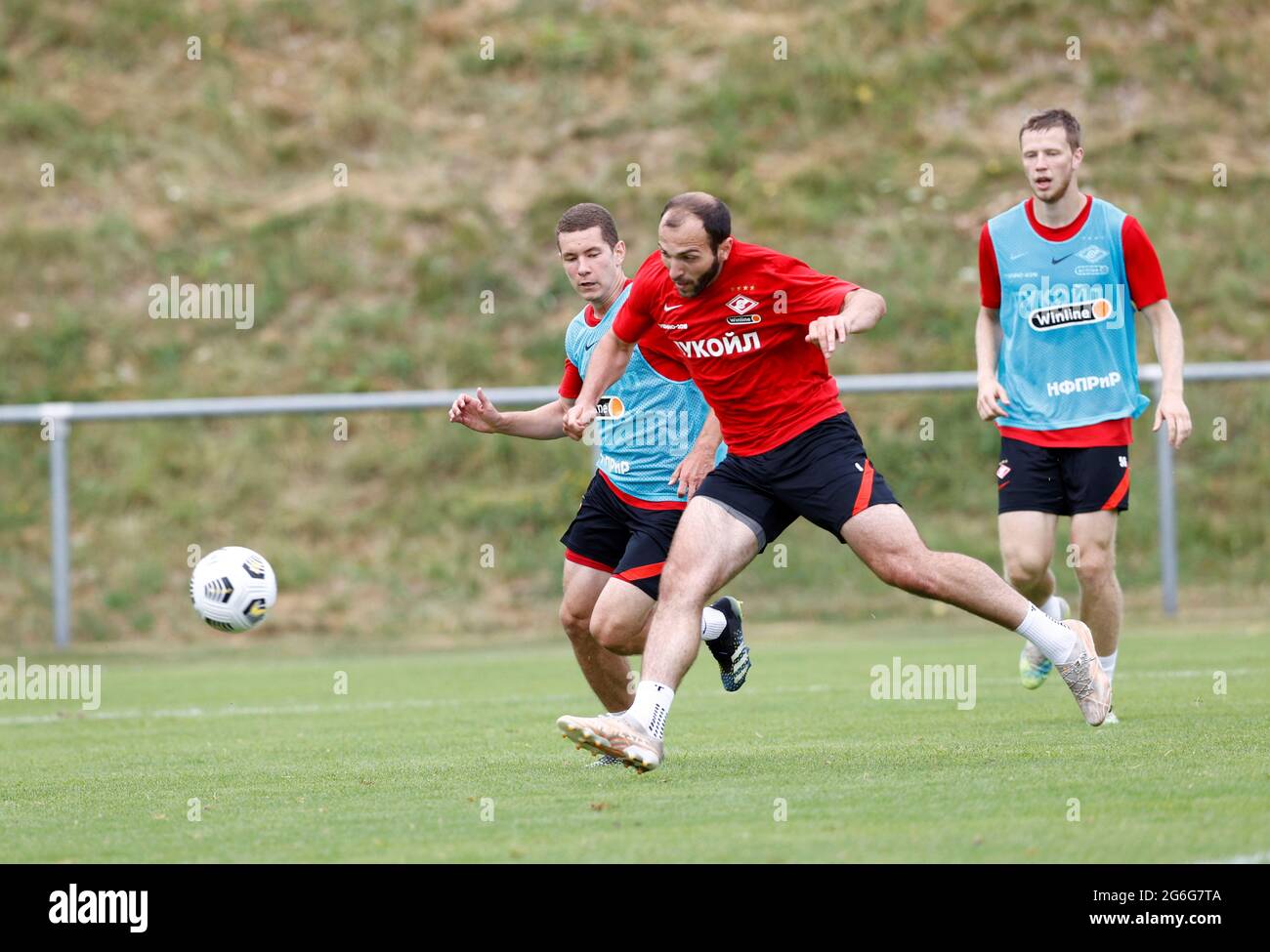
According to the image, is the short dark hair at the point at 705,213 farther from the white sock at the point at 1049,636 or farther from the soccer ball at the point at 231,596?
the soccer ball at the point at 231,596

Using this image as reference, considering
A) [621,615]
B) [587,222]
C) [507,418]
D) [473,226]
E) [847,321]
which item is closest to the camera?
[847,321]

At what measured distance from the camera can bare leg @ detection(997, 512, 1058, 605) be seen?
7.82 m

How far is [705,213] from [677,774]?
2.05 metres

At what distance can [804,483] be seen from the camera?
648cm

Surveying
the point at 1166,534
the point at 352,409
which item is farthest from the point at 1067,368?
the point at 352,409

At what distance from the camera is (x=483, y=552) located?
16.0 m

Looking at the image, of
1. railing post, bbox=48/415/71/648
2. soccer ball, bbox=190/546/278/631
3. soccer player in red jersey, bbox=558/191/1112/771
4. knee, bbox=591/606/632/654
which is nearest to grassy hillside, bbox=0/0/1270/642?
railing post, bbox=48/415/71/648

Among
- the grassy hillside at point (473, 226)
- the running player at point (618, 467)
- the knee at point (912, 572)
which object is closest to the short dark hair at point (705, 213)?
the running player at point (618, 467)

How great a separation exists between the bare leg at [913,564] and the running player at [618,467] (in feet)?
3.10

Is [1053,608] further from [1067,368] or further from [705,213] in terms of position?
[705,213]

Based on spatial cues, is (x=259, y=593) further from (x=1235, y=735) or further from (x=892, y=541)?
(x=1235, y=735)

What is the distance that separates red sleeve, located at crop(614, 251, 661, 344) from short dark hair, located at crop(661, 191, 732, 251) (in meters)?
0.34
